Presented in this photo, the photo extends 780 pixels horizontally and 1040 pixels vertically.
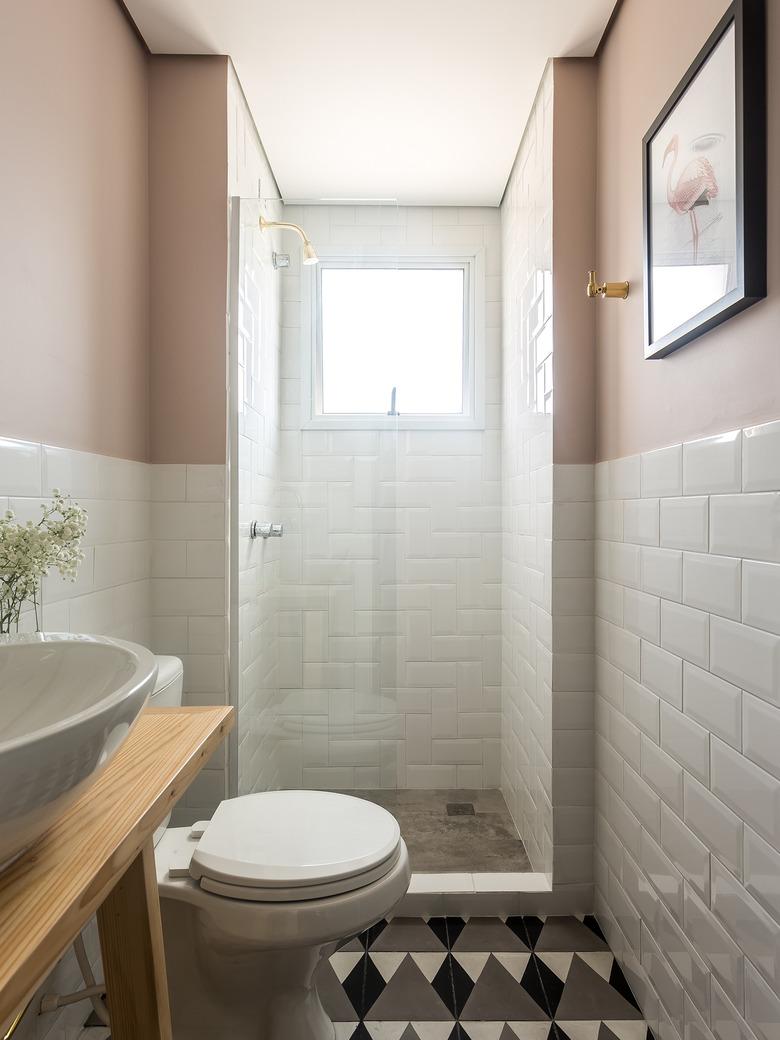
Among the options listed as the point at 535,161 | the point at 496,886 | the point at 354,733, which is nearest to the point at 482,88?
the point at 535,161

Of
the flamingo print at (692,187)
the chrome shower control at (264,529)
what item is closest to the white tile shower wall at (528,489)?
the flamingo print at (692,187)

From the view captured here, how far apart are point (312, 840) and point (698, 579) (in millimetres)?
964

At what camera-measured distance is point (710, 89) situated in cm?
126

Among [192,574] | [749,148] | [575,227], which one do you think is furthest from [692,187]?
[192,574]

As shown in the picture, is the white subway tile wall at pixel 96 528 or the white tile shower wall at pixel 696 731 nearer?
the white tile shower wall at pixel 696 731

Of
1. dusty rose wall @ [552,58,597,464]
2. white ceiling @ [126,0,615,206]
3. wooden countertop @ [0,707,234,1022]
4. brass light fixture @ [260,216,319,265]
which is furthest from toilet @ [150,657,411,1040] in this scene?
white ceiling @ [126,0,615,206]

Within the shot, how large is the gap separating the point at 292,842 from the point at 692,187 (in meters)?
1.56

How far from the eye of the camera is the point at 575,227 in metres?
2.06

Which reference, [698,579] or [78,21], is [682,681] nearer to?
[698,579]

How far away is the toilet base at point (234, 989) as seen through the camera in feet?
4.73

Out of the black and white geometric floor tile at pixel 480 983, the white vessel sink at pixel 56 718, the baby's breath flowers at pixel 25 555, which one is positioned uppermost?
the baby's breath flowers at pixel 25 555

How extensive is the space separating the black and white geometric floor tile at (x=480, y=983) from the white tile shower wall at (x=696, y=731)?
9 cm

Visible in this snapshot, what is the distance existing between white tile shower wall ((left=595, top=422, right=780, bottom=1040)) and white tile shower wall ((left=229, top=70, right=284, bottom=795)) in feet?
3.22

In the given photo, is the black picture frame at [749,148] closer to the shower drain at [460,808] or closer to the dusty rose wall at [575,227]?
the dusty rose wall at [575,227]
